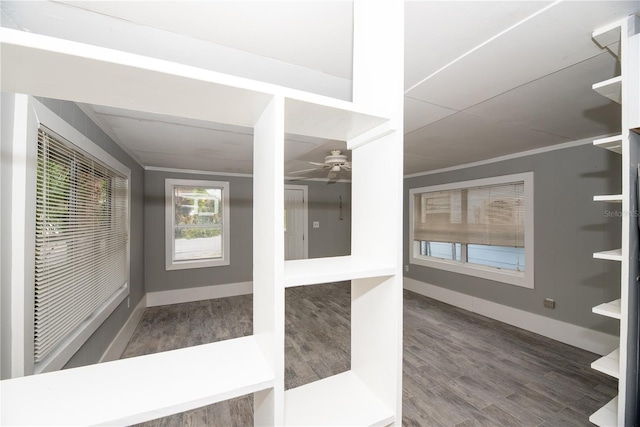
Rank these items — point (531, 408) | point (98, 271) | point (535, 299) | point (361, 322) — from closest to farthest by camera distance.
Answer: point (361, 322) < point (531, 408) < point (98, 271) < point (535, 299)

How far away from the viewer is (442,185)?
4.57 metres

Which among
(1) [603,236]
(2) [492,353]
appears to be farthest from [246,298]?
(1) [603,236]

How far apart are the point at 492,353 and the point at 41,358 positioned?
3.70m

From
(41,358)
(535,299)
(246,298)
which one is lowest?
(246,298)

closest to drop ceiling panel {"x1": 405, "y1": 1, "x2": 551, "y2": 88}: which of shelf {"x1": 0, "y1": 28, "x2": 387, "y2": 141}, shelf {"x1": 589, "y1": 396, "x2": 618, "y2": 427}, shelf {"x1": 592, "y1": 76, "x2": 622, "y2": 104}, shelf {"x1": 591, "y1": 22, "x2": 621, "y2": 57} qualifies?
shelf {"x1": 591, "y1": 22, "x2": 621, "y2": 57}

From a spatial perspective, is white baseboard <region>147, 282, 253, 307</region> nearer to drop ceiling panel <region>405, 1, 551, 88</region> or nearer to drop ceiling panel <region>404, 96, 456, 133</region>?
drop ceiling panel <region>404, 96, 456, 133</region>

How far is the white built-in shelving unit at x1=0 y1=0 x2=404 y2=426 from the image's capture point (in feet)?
1.77

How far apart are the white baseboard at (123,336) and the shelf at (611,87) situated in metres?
3.91

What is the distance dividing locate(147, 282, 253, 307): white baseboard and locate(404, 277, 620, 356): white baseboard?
11.7 ft

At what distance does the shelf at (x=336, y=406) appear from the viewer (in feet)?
2.45

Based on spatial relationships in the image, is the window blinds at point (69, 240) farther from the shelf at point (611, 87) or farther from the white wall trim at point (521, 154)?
the white wall trim at point (521, 154)

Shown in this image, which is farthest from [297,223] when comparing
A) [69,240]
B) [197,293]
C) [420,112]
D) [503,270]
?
[69,240]

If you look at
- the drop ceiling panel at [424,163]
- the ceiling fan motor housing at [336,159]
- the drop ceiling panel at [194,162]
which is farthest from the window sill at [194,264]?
the drop ceiling panel at [424,163]

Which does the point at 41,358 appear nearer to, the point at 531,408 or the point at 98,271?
the point at 98,271
